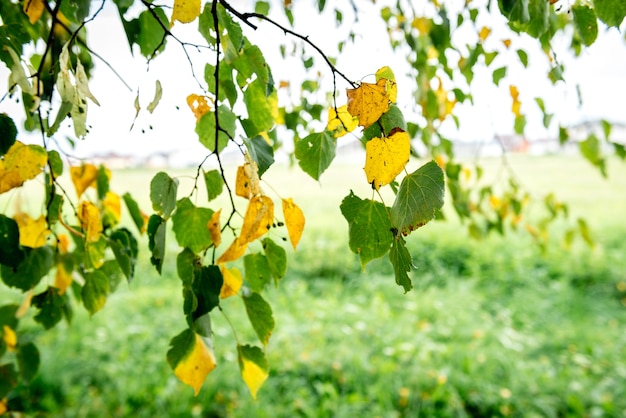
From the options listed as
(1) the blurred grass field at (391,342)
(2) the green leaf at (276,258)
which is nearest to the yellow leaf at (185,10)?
(2) the green leaf at (276,258)

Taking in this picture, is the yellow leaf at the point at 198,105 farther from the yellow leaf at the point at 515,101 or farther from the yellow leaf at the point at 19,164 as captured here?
the yellow leaf at the point at 515,101

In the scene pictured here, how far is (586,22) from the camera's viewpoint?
547 millimetres

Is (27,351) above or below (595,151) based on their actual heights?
below

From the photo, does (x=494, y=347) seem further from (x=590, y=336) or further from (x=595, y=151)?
(x=595, y=151)

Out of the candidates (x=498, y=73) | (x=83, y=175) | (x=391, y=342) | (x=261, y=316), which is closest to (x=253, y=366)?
(x=261, y=316)

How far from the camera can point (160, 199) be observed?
469 millimetres

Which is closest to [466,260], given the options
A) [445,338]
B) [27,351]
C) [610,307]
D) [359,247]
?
[610,307]

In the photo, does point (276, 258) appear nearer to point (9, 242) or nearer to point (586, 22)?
point (9, 242)

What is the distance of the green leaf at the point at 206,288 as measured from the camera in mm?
460

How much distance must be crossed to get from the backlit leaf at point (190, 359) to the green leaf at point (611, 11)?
1.43ft

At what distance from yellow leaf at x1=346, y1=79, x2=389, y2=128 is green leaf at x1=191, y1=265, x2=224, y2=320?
0.18 meters

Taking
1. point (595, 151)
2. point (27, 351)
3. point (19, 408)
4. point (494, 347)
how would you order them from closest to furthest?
point (27, 351) < point (595, 151) < point (19, 408) < point (494, 347)

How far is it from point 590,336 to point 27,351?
2.16m

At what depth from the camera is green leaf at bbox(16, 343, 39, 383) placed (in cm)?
80
